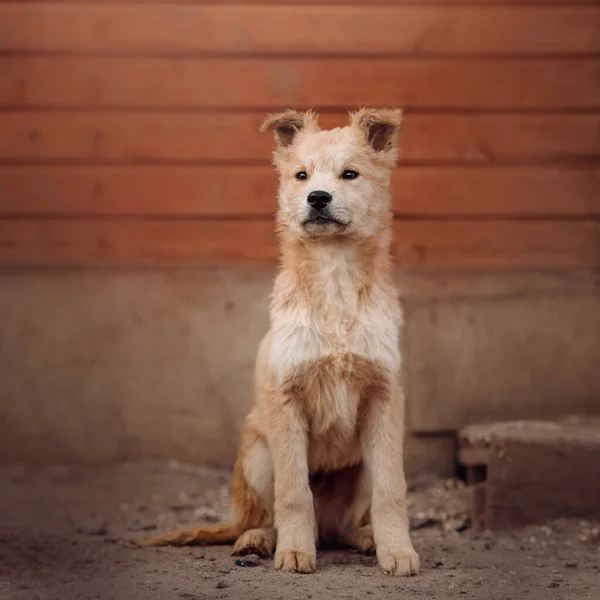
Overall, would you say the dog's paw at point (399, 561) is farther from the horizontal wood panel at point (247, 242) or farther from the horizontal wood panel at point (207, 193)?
the horizontal wood panel at point (207, 193)

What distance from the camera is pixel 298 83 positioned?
6.88 meters

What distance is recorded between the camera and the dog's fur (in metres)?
4.43

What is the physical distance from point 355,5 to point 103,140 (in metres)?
1.96

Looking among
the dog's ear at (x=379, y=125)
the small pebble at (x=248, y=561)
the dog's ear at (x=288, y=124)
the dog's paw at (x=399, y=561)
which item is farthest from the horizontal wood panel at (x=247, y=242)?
the dog's paw at (x=399, y=561)

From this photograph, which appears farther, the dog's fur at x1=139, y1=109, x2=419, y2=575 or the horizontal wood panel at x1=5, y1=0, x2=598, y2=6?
the horizontal wood panel at x1=5, y1=0, x2=598, y2=6

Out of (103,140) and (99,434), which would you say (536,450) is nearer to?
(99,434)

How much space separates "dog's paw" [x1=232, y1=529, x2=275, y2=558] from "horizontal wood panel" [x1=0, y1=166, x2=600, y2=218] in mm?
2769

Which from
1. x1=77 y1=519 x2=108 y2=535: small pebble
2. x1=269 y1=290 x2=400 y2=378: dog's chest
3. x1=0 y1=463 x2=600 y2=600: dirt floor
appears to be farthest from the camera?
x1=77 y1=519 x2=108 y2=535: small pebble

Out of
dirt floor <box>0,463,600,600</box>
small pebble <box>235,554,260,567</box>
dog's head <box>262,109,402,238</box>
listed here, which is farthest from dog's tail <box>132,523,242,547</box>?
dog's head <box>262,109,402,238</box>

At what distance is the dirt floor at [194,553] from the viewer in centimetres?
420

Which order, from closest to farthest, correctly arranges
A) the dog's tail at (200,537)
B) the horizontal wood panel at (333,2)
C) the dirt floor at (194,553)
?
the dirt floor at (194,553) → the dog's tail at (200,537) → the horizontal wood panel at (333,2)

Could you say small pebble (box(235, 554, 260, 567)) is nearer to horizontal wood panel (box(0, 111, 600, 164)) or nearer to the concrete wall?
the concrete wall

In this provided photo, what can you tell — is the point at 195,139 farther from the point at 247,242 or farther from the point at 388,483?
the point at 388,483

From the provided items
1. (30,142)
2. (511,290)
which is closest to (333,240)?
(511,290)
